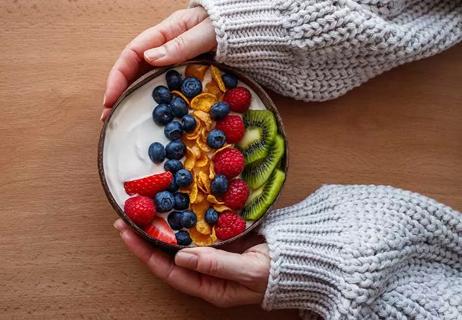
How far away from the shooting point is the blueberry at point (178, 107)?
0.95m

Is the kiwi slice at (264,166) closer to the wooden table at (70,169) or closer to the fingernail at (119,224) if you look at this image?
the wooden table at (70,169)

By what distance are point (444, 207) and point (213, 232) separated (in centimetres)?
38

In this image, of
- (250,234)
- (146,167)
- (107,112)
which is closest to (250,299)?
(250,234)

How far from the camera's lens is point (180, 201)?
37.2 inches

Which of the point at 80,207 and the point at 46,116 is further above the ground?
the point at 46,116

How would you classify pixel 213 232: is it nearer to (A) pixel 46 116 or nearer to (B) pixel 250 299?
(B) pixel 250 299

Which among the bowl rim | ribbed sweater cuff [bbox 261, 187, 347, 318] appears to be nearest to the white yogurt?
the bowl rim

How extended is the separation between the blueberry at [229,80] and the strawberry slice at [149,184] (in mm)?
167

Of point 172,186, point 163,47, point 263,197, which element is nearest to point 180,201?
point 172,186

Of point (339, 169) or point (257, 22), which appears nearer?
point (257, 22)

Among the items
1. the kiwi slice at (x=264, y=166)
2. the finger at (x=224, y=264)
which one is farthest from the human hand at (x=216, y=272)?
the kiwi slice at (x=264, y=166)

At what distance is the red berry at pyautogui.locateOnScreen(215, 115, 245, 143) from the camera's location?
0.96 meters

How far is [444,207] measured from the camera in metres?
1.02

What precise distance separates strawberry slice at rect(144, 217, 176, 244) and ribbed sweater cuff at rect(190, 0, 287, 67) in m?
0.26
